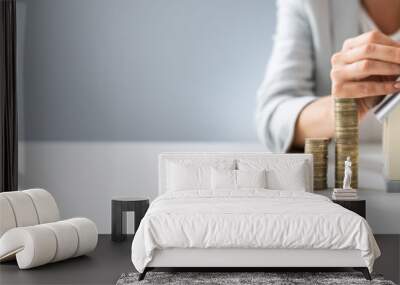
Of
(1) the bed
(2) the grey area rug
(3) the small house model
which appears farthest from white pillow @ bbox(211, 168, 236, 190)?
(3) the small house model

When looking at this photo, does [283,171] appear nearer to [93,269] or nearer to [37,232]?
[93,269]

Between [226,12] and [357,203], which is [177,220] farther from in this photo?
[226,12]

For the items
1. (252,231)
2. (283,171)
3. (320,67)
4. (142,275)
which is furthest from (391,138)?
(142,275)

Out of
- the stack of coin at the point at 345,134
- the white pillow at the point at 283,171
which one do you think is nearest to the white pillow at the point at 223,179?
the white pillow at the point at 283,171

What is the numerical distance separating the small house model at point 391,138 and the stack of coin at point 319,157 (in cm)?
52

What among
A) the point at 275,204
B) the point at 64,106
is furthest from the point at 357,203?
the point at 64,106

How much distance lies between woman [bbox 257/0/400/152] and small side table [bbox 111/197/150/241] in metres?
1.29

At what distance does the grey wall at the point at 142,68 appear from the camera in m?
6.46

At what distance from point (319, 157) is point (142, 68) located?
181cm

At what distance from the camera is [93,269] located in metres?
5.00

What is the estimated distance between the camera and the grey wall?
6.46 meters

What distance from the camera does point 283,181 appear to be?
19.6ft

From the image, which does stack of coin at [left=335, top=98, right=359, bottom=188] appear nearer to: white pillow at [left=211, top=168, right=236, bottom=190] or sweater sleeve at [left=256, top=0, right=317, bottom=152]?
sweater sleeve at [left=256, top=0, right=317, bottom=152]

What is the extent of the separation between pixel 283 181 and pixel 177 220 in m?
1.69
